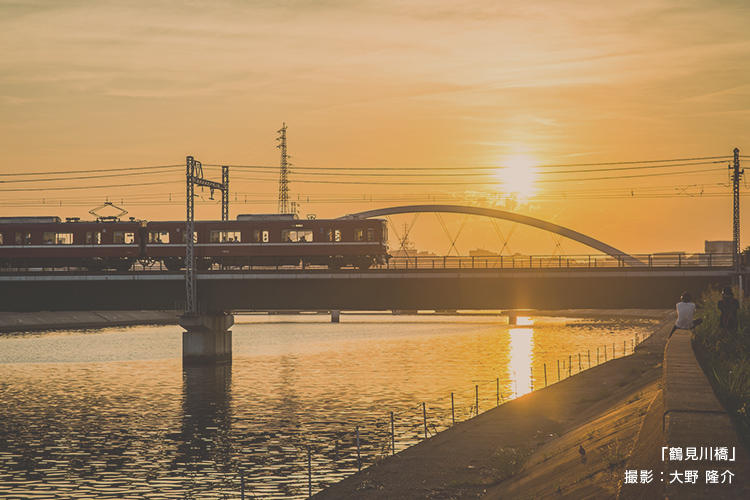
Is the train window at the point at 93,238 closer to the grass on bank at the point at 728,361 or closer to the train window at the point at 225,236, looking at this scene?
the train window at the point at 225,236

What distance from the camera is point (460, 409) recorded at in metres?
44.6

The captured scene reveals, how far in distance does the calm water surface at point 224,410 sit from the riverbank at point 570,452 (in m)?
5.98

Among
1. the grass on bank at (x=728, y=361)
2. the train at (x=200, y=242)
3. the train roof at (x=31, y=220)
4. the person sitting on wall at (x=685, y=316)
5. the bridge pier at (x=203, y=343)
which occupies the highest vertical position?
the train roof at (x=31, y=220)

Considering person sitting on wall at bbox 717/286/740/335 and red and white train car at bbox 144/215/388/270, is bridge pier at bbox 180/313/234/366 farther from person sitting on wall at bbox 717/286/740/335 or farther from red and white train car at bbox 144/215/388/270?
person sitting on wall at bbox 717/286/740/335

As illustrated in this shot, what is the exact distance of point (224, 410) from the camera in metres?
46.3

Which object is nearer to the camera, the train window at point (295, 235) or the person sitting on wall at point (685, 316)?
the person sitting on wall at point (685, 316)

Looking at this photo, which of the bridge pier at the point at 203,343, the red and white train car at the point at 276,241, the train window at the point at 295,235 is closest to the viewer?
the red and white train car at the point at 276,241

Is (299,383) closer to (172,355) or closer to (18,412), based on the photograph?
(18,412)

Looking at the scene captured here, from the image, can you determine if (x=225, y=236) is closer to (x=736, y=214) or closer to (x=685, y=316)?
(x=736, y=214)

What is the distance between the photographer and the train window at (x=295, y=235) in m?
68.6

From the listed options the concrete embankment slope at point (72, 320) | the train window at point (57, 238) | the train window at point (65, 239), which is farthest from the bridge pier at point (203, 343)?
the concrete embankment slope at point (72, 320)

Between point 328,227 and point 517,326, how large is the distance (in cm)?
11365

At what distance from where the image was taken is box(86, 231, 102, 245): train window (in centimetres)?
7088

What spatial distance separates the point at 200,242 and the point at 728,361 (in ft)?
180
